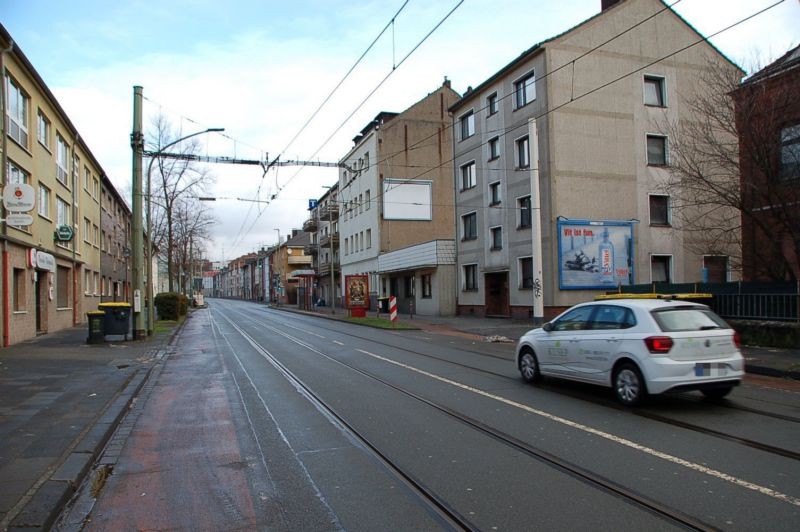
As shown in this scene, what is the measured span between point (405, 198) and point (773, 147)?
28941 millimetres

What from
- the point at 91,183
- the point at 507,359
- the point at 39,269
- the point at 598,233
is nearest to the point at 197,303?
the point at 91,183

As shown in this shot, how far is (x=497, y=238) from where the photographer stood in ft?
101

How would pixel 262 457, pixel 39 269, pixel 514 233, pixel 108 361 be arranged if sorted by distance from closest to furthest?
1. pixel 262 457
2. pixel 108 361
3. pixel 39 269
4. pixel 514 233

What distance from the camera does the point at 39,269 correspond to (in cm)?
2167

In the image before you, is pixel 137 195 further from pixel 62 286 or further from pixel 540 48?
pixel 540 48

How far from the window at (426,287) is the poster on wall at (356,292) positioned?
371 cm

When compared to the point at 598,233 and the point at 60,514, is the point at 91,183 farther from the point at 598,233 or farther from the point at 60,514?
the point at 60,514

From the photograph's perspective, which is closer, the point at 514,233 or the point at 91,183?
the point at 514,233

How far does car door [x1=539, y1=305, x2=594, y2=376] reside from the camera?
927 centimetres

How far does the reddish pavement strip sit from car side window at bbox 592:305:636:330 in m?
5.50

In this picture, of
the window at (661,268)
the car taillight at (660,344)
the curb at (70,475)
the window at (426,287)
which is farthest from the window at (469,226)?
the curb at (70,475)

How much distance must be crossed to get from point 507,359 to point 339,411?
7111 millimetres

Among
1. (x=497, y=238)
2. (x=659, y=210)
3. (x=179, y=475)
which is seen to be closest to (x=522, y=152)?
(x=497, y=238)

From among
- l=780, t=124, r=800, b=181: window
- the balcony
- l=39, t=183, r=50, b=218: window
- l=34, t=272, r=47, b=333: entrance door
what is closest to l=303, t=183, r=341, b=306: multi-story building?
the balcony
